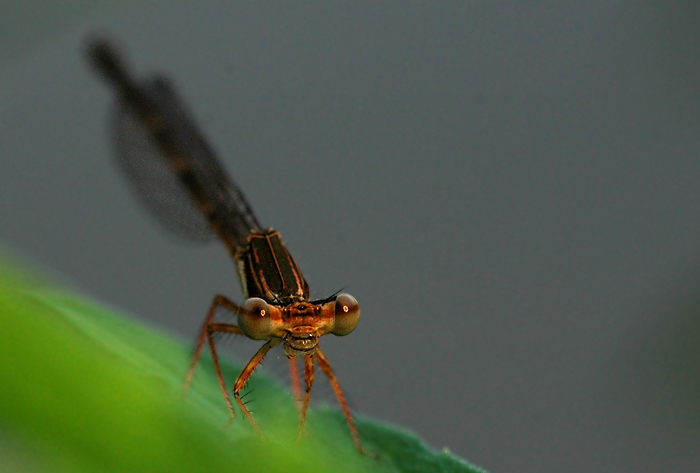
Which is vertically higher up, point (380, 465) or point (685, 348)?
point (685, 348)

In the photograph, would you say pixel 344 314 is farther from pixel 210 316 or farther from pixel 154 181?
pixel 154 181

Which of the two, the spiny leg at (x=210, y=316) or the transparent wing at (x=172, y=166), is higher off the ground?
the transparent wing at (x=172, y=166)

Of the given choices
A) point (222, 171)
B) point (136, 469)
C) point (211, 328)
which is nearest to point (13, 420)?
point (136, 469)

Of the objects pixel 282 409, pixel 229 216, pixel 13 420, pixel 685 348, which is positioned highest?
pixel 685 348

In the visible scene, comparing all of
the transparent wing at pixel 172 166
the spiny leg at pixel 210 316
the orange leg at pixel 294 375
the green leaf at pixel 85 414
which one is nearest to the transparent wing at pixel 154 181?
the transparent wing at pixel 172 166

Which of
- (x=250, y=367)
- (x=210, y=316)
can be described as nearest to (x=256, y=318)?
(x=250, y=367)

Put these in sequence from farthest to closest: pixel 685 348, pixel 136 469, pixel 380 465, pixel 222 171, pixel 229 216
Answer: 1. pixel 685 348
2. pixel 222 171
3. pixel 229 216
4. pixel 380 465
5. pixel 136 469

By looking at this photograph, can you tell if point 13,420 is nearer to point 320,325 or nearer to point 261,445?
point 261,445

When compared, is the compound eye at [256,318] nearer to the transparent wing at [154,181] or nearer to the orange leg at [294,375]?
the orange leg at [294,375]
